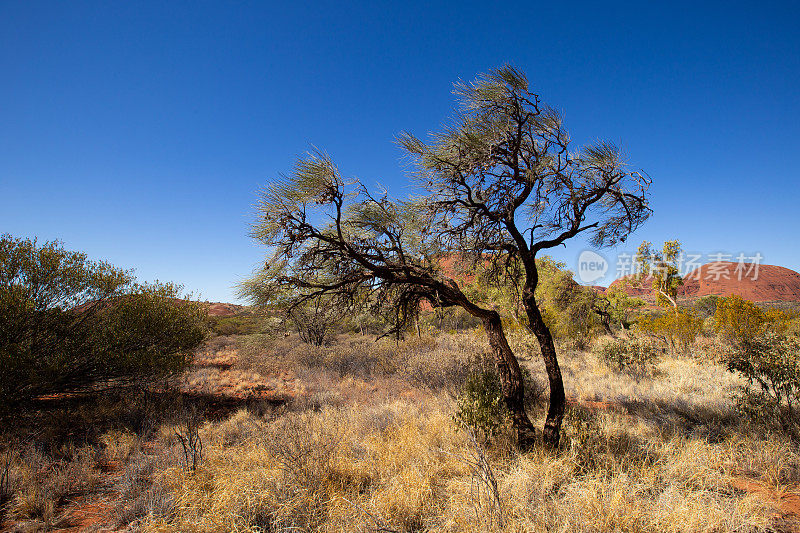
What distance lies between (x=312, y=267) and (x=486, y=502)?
3.95m

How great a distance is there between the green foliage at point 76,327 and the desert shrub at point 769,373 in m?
12.6

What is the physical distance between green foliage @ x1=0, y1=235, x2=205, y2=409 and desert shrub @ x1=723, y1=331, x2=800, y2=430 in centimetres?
1259

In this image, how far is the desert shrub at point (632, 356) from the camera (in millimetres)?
10957

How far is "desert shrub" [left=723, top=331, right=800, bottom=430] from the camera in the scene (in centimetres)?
541

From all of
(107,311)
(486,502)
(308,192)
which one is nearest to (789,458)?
(486,502)

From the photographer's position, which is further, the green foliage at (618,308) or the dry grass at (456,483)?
the green foliage at (618,308)

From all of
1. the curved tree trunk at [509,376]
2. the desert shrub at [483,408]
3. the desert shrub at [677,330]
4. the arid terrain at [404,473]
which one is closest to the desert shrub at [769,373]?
the arid terrain at [404,473]

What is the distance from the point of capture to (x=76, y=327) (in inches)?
289

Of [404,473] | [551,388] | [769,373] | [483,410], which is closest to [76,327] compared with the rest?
[404,473]

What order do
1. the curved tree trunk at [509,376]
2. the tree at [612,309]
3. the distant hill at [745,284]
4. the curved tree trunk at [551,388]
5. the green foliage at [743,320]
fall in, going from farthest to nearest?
the distant hill at [745,284]
the tree at [612,309]
the green foliage at [743,320]
the curved tree trunk at [509,376]
the curved tree trunk at [551,388]

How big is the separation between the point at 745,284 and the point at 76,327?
426 feet

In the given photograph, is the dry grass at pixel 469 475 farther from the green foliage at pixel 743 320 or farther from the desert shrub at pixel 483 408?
the green foliage at pixel 743 320

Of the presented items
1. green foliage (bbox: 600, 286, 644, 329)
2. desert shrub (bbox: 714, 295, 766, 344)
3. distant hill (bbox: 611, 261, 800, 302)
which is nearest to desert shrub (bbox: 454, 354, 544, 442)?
desert shrub (bbox: 714, 295, 766, 344)

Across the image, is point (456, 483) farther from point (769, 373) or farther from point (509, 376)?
point (769, 373)
